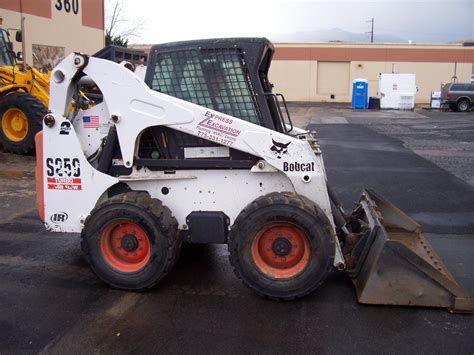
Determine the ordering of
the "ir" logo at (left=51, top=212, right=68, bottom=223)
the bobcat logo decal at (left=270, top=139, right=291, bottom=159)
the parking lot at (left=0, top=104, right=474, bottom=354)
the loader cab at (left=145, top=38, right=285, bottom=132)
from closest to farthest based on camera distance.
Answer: the parking lot at (left=0, top=104, right=474, bottom=354) → the bobcat logo decal at (left=270, top=139, right=291, bottom=159) → the loader cab at (left=145, top=38, right=285, bottom=132) → the "ir" logo at (left=51, top=212, right=68, bottom=223)

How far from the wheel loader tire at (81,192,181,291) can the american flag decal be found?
32.2 inches

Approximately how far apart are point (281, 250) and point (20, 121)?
975 cm

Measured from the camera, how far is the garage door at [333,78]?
4869cm

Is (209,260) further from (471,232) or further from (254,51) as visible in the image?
(471,232)

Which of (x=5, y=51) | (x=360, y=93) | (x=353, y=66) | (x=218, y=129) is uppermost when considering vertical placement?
(x=353, y=66)

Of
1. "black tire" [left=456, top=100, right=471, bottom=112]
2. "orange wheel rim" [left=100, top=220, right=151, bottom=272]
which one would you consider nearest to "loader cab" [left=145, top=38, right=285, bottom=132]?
"orange wheel rim" [left=100, top=220, right=151, bottom=272]

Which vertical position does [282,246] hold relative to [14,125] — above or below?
below

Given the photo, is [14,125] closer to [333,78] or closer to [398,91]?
[398,91]

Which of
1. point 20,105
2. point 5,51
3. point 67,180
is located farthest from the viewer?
point 5,51

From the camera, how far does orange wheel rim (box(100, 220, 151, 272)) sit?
4.70 m

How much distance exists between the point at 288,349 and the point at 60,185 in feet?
8.49

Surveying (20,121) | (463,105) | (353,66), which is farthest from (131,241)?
(353,66)

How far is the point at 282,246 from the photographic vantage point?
4.53 meters

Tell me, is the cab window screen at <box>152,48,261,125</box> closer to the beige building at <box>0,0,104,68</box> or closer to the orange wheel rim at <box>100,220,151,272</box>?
the orange wheel rim at <box>100,220,151,272</box>
